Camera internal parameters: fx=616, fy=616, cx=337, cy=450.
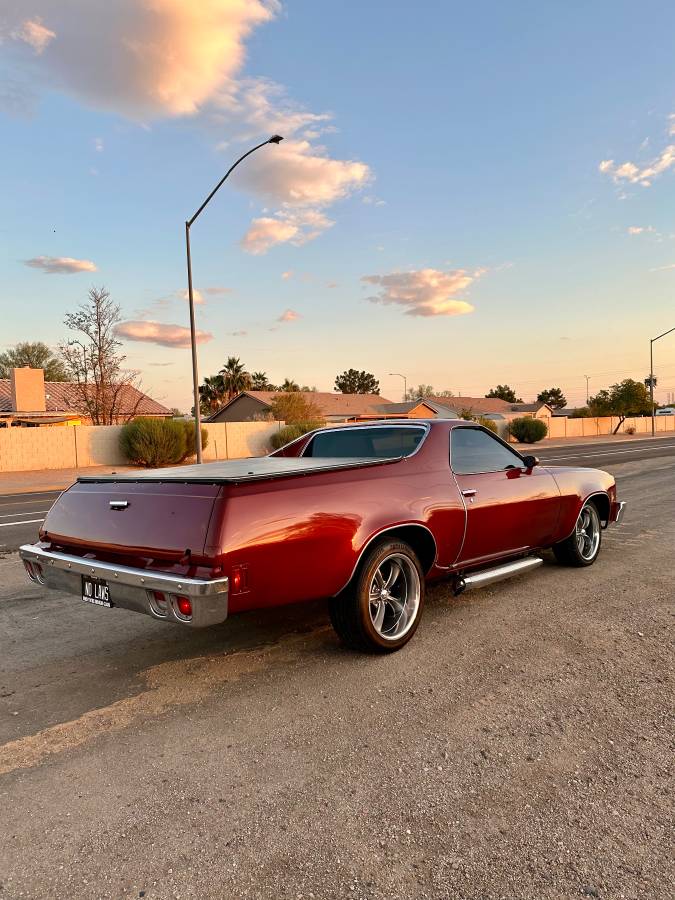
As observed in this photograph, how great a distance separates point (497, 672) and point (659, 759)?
1.09m

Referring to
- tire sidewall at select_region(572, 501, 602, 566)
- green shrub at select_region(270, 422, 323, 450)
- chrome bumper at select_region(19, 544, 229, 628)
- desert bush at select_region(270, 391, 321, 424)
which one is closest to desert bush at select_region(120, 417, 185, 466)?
green shrub at select_region(270, 422, 323, 450)

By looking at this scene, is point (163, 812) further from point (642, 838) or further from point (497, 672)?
point (497, 672)

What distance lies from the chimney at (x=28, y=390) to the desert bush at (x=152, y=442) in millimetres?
11823

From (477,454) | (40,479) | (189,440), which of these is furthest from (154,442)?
(477,454)

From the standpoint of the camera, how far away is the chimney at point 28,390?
3419cm

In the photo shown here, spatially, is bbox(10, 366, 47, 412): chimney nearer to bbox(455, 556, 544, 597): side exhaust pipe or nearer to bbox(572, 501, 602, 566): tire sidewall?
bbox(572, 501, 602, 566): tire sidewall

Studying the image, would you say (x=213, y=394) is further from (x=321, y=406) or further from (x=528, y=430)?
(x=528, y=430)

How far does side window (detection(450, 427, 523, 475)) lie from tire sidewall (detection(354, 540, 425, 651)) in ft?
3.29

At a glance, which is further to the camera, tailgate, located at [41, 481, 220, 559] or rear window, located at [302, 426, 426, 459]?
rear window, located at [302, 426, 426, 459]

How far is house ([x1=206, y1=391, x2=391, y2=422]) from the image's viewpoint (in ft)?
196

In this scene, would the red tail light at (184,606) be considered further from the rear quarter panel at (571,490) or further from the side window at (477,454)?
the rear quarter panel at (571,490)

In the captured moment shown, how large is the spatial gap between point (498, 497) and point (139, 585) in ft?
9.59

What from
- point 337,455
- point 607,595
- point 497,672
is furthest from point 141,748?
point 607,595

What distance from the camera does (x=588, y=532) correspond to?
6492 millimetres
